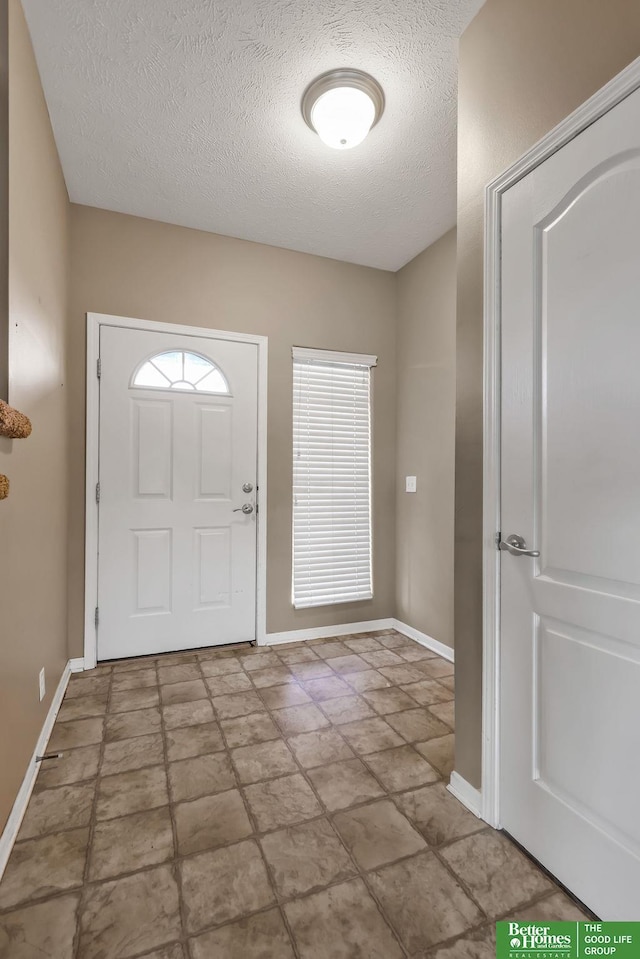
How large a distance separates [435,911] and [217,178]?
3.21m

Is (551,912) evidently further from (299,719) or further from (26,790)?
(26,790)

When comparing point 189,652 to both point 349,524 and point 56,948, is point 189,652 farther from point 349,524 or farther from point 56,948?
point 56,948

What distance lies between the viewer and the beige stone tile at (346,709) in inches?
89.3

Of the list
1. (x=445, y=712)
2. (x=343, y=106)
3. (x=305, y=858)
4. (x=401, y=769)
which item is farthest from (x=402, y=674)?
(x=343, y=106)

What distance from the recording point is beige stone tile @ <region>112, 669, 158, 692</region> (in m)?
2.62

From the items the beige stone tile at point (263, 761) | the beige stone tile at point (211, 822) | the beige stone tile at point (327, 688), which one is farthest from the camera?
the beige stone tile at point (327, 688)

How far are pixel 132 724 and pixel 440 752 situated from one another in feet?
4.59

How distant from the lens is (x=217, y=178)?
2596 millimetres

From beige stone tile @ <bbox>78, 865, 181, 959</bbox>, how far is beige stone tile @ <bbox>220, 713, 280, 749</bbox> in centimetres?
69

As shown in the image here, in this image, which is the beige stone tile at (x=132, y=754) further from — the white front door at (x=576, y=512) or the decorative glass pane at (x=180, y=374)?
the decorative glass pane at (x=180, y=374)

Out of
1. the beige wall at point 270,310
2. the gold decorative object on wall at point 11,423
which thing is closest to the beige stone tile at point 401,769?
the beige wall at point 270,310

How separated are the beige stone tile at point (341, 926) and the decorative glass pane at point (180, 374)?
2.64 m

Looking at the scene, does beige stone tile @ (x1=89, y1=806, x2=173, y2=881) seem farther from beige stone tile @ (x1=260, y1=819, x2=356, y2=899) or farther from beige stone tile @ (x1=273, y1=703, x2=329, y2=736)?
beige stone tile @ (x1=273, y1=703, x2=329, y2=736)

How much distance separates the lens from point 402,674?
278cm
